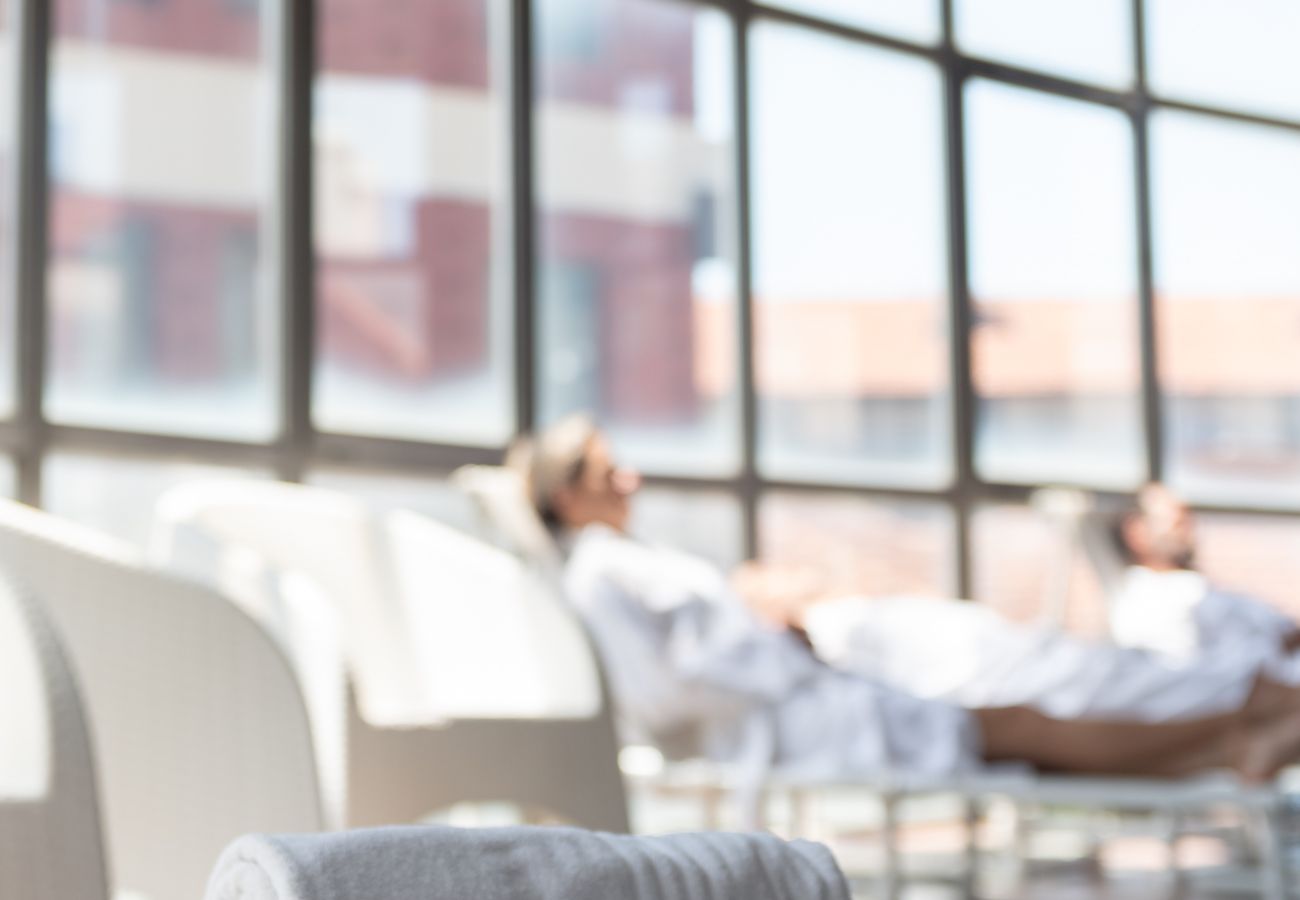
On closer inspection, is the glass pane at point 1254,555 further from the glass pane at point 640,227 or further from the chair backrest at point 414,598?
the chair backrest at point 414,598

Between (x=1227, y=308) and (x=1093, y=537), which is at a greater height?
(x=1227, y=308)

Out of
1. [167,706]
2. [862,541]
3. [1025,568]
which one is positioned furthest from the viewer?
[1025,568]

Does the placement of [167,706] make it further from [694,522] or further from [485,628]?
[694,522]

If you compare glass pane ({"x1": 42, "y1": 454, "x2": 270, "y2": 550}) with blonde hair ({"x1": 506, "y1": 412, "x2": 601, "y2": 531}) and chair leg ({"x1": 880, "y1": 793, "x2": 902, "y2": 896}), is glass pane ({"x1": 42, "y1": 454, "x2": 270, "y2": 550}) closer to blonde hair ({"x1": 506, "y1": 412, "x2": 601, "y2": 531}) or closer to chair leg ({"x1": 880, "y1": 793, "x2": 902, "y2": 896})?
blonde hair ({"x1": 506, "y1": 412, "x2": 601, "y2": 531})

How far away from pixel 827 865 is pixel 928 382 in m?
4.83

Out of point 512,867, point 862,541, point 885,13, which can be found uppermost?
point 885,13

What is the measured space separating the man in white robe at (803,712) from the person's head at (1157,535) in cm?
149

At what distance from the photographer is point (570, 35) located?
4977 mm

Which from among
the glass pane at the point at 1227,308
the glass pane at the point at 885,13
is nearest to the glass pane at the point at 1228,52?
the glass pane at the point at 1227,308

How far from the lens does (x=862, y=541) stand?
5.43 meters

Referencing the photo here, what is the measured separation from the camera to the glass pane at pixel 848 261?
17.5ft

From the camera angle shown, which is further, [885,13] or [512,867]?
[885,13]

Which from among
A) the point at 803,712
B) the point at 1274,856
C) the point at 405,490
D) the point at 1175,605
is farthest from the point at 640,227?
the point at 1274,856

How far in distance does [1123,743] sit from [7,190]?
8.06 ft
